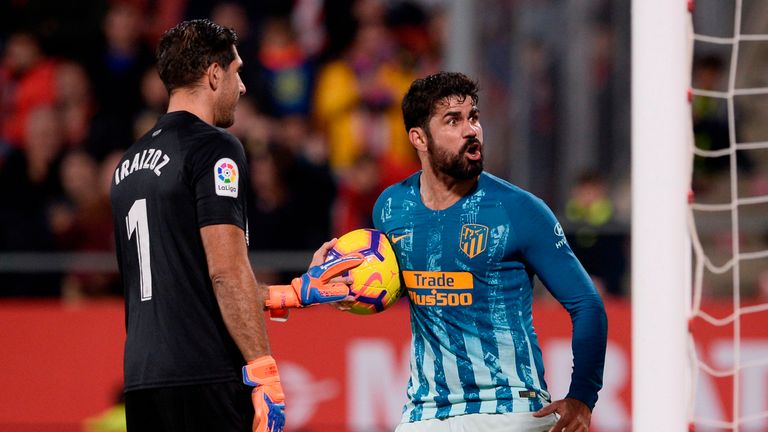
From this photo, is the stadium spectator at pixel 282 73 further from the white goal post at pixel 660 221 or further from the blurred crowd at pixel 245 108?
the white goal post at pixel 660 221

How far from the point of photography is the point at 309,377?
8.39 metres

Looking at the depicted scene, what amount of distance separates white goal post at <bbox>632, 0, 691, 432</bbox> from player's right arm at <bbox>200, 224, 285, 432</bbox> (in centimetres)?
138

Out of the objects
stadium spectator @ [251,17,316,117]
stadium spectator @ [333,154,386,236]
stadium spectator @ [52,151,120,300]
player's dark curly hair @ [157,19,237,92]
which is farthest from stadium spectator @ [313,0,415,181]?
player's dark curly hair @ [157,19,237,92]

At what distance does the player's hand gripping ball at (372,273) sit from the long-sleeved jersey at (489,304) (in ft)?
0.20

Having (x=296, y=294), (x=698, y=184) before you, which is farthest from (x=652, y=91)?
(x=698, y=184)

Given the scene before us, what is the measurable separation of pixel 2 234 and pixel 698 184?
523cm

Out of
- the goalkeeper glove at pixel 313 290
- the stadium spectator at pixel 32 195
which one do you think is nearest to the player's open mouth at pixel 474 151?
the goalkeeper glove at pixel 313 290

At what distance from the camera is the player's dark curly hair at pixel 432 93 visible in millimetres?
4348

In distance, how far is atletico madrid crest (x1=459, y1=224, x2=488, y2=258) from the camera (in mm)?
4207

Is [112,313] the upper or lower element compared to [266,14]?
lower

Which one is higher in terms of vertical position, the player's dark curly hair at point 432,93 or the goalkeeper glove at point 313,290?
the player's dark curly hair at point 432,93

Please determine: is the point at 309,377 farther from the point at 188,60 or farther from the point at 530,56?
the point at 188,60

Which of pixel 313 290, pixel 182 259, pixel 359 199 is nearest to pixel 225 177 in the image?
pixel 182 259

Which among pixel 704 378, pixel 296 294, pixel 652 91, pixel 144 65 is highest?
pixel 144 65
